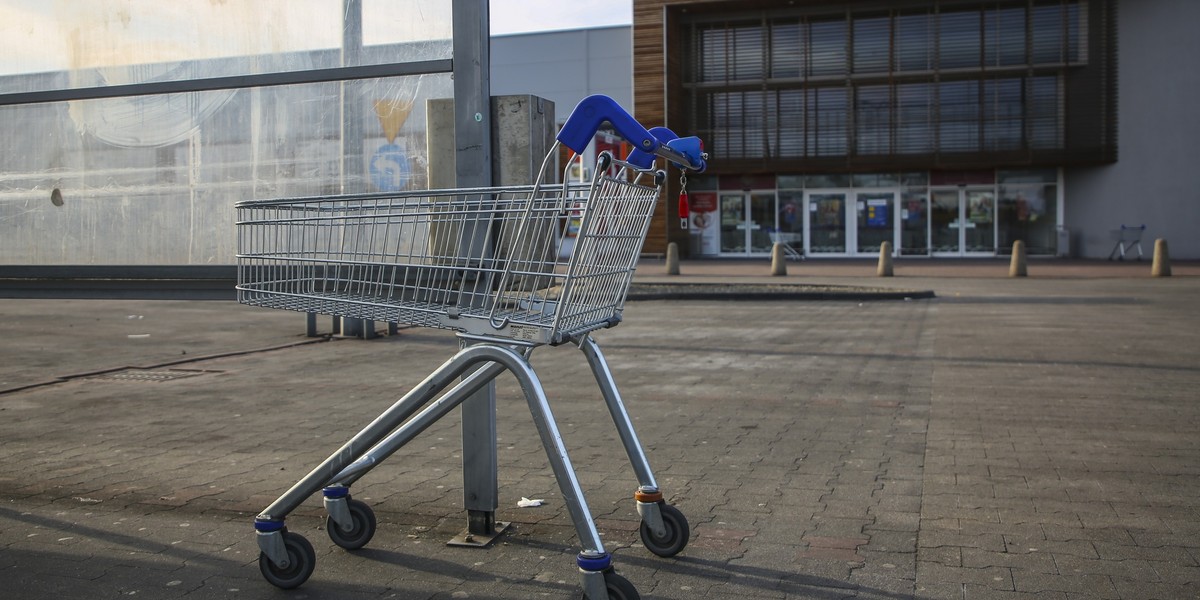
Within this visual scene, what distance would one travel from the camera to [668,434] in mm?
6758

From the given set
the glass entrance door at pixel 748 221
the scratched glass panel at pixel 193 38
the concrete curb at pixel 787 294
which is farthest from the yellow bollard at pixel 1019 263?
the scratched glass panel at pixel 193 38

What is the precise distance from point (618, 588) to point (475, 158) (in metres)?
2.14

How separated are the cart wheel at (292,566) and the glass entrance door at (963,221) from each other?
32.6m

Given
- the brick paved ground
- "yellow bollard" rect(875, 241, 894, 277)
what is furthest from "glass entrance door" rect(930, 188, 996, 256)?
the brick paved ground

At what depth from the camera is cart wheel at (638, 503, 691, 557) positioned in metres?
4.20

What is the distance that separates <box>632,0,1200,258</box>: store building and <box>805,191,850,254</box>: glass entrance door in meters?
0.05

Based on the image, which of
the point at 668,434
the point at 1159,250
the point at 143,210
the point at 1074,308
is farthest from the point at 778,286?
the point at 143,210

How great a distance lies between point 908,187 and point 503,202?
3221 cm

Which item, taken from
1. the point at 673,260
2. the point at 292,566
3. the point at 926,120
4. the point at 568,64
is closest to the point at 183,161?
A: the point at 292,566

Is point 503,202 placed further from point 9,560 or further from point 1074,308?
point 1074,308

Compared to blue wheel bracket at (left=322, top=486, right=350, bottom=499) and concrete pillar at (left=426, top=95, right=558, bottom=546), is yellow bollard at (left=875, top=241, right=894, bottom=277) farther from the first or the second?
blue wheel bracket at (left=322, top=486, right=350, bottom=499)

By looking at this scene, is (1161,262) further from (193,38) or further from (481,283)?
(481,283)

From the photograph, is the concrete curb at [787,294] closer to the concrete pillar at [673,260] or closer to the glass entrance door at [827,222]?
the concrete pillar at [673,260]

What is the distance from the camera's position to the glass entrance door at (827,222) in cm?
3484
